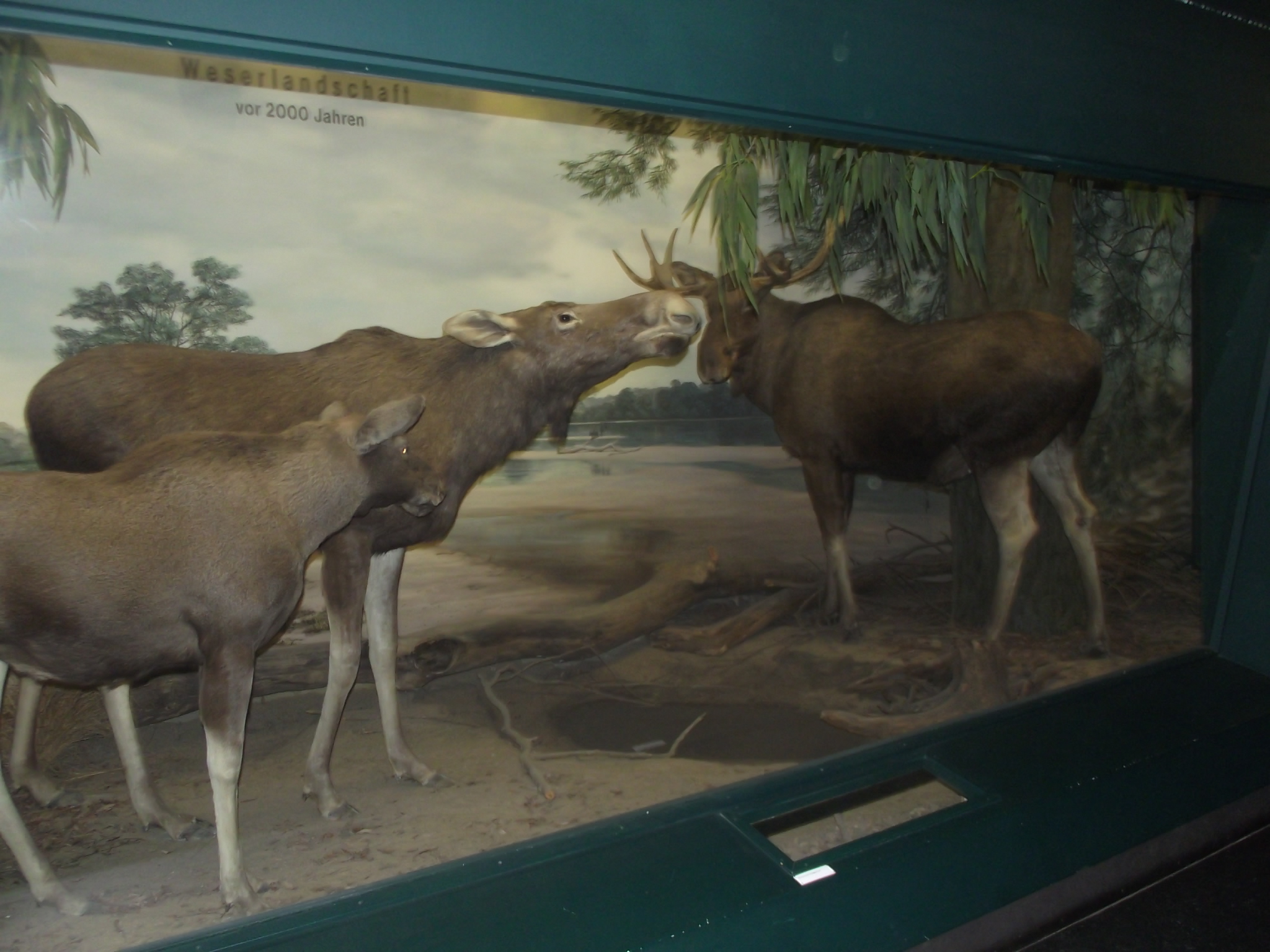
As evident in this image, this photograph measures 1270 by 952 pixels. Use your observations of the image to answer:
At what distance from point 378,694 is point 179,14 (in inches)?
71.0

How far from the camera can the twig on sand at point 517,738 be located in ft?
8.38

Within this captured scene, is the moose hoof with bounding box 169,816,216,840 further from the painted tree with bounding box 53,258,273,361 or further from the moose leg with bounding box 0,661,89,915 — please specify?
the painted tree with bounding box 53,258,273,361

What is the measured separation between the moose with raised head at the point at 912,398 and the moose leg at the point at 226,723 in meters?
1.99

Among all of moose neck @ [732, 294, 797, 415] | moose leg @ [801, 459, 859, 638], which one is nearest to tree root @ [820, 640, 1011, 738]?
moose leg @ [801, 459, 859, 638]

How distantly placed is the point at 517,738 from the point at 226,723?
41.5 inches

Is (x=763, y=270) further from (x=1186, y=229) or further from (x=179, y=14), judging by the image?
(x=179, y=14)

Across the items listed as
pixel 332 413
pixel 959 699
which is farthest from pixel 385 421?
pixel 959 699

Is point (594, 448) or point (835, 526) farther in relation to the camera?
point (835, 526)

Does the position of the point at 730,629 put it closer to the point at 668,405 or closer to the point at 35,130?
the point at 668,405

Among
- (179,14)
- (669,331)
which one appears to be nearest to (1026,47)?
(669,331)

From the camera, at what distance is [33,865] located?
6.03 feet

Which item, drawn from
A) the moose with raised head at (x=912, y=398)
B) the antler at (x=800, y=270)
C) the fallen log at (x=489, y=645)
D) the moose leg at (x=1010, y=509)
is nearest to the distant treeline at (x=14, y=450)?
the fallen log at (x=489, y=645)

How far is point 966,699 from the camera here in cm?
340

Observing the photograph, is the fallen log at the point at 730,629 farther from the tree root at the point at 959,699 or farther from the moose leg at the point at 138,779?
the moose leg at the point at 138,779
